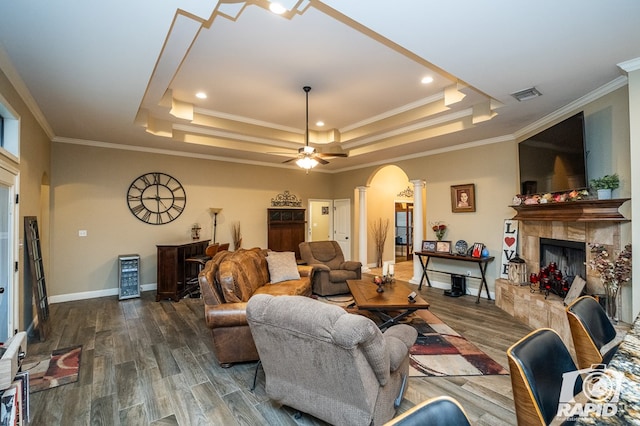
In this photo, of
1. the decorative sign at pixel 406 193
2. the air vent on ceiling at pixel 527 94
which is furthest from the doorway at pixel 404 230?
the air vent on ceiling at pixel 527 94

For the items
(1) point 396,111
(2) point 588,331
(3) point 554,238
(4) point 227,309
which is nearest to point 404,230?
(1) point 396,111

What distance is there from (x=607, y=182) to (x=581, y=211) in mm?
380

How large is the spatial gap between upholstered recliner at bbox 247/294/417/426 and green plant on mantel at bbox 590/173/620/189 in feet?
9.20

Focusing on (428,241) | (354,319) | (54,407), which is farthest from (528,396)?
(428,241)

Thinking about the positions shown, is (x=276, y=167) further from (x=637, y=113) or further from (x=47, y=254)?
(x=637, y=113)

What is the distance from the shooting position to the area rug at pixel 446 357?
2.84 metres

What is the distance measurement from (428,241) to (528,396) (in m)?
5.21

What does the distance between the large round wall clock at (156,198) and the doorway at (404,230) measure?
6855 mm

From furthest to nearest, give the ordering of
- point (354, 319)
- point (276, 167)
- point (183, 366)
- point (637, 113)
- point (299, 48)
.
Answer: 1. point (276, 167)
2. point (299, 48)
3. point (183, 366)
4. point (637, 113)
5. point (354, 319)

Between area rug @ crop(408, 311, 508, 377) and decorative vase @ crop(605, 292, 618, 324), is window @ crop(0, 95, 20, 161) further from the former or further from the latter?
decorative vase @ crop(605, 292, 618, 324)

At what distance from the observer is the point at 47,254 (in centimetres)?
500

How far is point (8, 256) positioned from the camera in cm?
318

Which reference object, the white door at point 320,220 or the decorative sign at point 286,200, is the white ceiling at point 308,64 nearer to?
the decorative sign at point 286,200

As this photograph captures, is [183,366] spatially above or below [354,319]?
below
